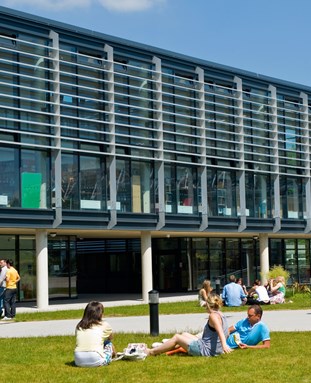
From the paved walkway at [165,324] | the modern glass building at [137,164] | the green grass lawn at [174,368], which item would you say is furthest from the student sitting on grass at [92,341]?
the modern glass building at [137,164]

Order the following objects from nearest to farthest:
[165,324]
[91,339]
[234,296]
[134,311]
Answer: [91,339] < [165,324] < [134,311] < [234,296]

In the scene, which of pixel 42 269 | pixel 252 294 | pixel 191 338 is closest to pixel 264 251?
pixel 252 294

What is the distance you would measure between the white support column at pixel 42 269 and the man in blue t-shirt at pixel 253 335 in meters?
18.5

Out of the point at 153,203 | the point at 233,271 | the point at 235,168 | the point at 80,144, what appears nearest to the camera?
the point at 80,144

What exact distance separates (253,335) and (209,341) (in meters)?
1.03

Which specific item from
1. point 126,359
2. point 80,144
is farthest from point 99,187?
point 126,359

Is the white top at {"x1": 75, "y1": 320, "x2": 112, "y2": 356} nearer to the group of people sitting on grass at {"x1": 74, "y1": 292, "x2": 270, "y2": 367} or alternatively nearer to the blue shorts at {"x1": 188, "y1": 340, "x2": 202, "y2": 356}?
the group of people sitting on grass at {"x1": 74, "y1": 292, "x2": 270, "y2": 367}

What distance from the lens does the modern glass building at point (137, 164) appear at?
1197 inches

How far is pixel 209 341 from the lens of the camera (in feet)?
40.5

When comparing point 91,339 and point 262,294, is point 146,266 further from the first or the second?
point 91,339

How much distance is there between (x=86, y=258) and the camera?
1758 inches

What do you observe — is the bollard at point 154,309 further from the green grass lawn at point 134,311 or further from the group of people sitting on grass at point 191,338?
the green grass lawn at point 134,311

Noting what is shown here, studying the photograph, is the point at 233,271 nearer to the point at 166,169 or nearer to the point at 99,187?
the point at 166,169

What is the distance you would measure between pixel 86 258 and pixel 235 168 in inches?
417
